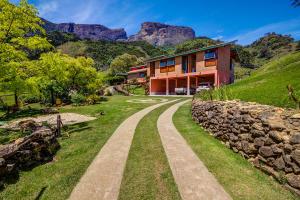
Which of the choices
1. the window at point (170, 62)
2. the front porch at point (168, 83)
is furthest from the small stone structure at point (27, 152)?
the window at point (170, 62)

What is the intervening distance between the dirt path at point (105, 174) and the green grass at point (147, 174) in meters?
0.24

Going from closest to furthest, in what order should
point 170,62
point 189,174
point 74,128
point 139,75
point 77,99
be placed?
point 189,174
point 74,128
point 77,99
point 170,62
point 139,75

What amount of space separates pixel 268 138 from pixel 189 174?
280 cm

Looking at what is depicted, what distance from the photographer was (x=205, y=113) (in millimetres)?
13055

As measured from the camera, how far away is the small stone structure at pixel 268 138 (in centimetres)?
578

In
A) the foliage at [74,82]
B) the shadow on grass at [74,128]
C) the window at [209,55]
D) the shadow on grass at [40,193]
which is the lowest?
the shadow on grass at [40,193]

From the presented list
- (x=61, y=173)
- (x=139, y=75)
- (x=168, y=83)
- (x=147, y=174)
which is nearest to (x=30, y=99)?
(x=168, y=83)

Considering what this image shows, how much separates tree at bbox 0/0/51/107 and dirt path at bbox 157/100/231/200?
32.9 ft

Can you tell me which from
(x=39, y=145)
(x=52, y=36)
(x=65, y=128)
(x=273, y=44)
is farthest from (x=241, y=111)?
(x=52, y=36)

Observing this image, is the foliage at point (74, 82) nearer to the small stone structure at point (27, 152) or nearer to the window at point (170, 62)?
the window at point (170, 62)

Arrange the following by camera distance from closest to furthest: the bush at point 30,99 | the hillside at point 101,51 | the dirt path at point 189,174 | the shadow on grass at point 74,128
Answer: the dirt path at point 189,174
the shadow on grass at point 74,128
the bush at point 30,99
the hillside at point 101,51

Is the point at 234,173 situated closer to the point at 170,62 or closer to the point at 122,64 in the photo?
the point at 170,62

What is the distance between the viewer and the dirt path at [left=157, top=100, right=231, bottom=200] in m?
5.52

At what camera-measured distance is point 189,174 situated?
6.70 m
